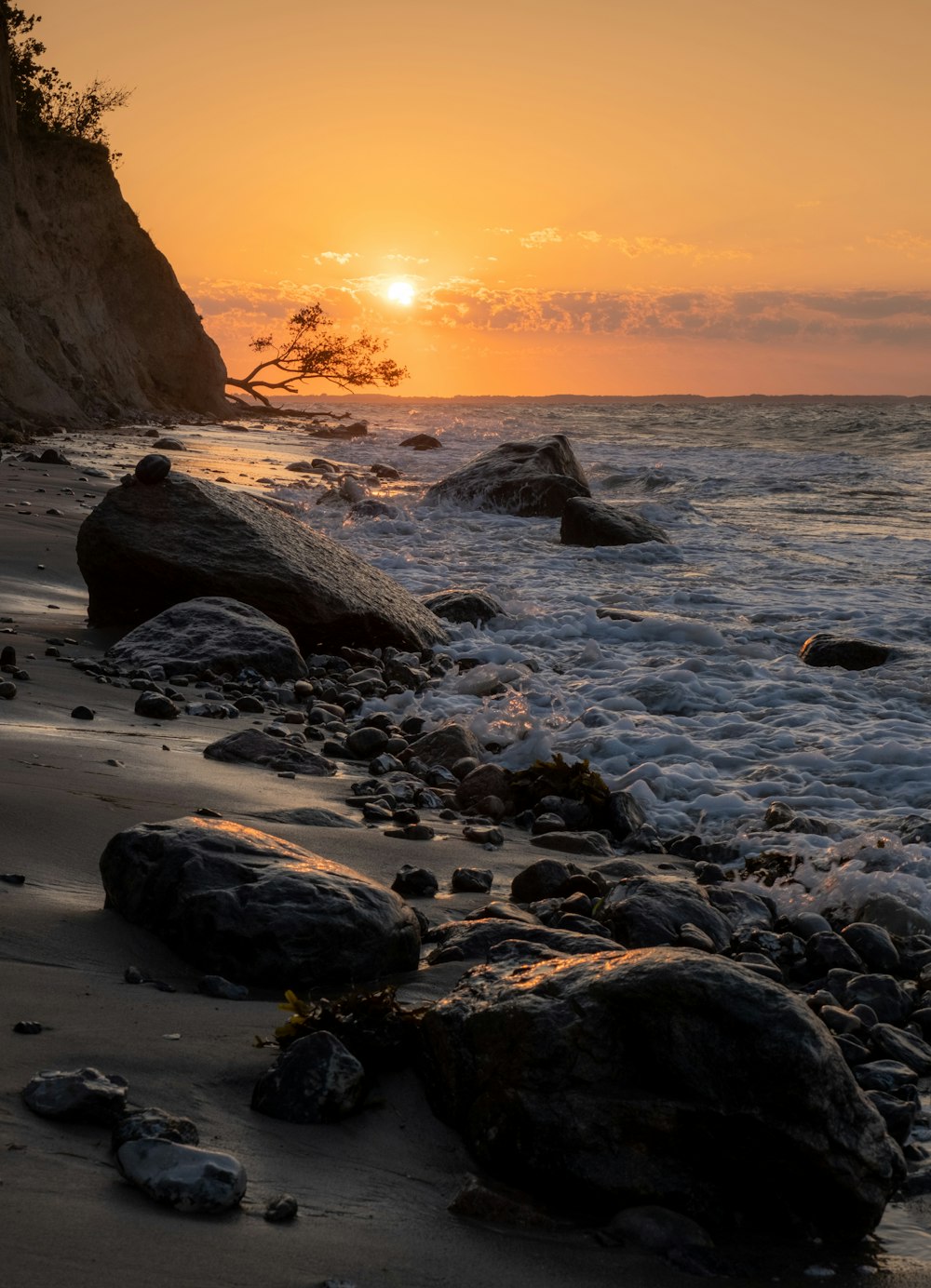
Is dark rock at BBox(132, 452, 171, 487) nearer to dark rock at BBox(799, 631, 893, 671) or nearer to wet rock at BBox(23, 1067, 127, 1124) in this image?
dark rock at BBox(799, 631, 893, 671)

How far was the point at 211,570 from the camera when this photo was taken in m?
7.85

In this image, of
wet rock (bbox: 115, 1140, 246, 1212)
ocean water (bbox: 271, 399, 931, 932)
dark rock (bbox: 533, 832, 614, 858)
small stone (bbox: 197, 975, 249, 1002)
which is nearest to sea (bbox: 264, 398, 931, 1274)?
ocean water (bbox: 271, 399, 931, 932)

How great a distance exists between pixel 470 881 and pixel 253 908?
1138 mm

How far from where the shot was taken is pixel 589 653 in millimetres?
8211

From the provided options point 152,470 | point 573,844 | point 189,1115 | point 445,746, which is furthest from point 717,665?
point 189,1115

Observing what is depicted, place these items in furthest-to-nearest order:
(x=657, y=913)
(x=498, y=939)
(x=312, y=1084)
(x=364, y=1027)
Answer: (x=657, y=913) < (x=498, y=939) < (x=364, y=1027) < (x=312, y=1084)

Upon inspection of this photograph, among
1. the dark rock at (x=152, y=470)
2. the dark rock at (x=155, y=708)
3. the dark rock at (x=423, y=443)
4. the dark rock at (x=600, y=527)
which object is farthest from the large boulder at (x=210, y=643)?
the dark rock at (x=423, y=443)

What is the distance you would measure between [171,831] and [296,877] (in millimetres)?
398

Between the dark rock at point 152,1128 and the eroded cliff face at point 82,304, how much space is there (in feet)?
73.5

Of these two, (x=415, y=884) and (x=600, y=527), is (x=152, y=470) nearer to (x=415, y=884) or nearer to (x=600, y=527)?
(x=415, y=884)

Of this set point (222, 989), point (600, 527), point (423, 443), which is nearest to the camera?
point (222, 989)

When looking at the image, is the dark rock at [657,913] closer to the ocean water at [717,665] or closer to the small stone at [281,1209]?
the ocean water at [717,665]

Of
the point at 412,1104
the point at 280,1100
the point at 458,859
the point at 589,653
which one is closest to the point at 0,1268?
the point at 280,1100

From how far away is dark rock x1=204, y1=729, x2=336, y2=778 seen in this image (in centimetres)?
516
